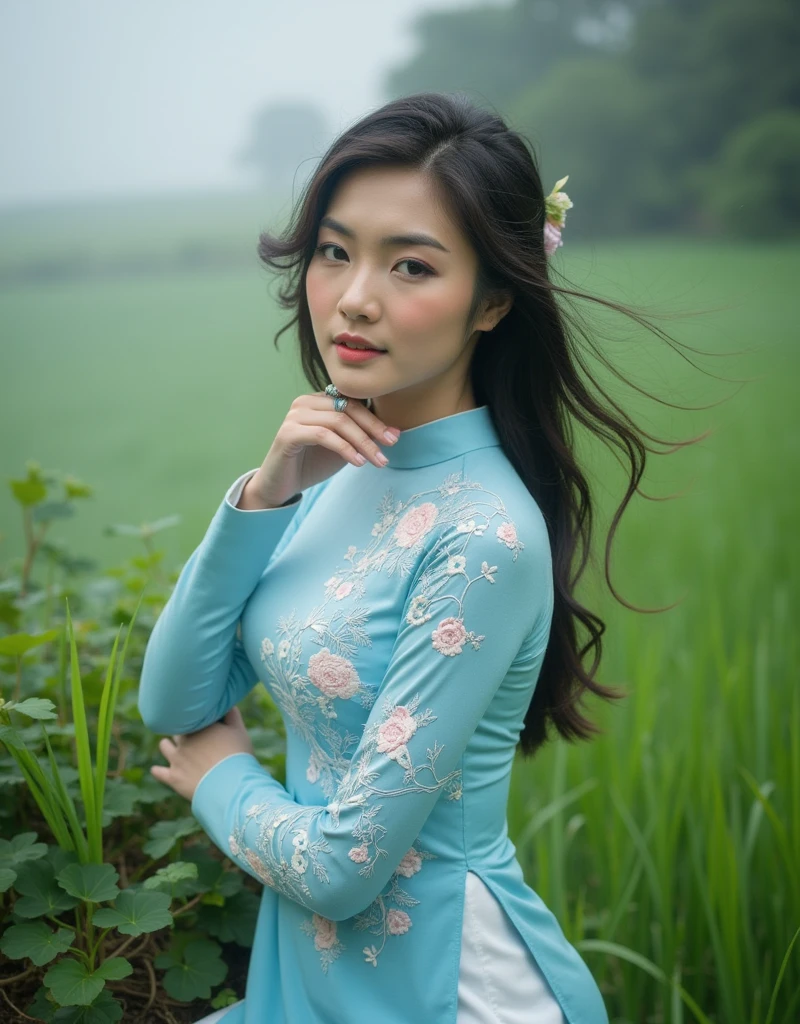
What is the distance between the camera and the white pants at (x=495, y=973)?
91cm

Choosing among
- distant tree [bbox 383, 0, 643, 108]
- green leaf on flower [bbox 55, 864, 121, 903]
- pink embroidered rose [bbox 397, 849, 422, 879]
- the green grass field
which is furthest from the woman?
distant tree [bbox 383, 0, 643, 108]

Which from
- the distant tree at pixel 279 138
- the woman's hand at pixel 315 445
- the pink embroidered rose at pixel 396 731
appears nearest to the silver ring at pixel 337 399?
the woman's hand at pixel 315 445

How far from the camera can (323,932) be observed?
948mm

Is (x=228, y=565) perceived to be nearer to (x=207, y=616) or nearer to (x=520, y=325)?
(x=207, y=616)

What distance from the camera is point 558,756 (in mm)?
1744

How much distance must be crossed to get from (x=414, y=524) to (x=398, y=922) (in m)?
0.39

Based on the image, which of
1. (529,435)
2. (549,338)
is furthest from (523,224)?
(529,435)

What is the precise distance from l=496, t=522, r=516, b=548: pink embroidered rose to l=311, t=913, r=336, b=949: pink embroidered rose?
A: 425 mm

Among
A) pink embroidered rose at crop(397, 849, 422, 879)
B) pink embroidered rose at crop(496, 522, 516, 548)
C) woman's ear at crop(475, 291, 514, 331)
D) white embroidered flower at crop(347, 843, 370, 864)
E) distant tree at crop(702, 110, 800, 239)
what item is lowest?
distant tree at crop(702, 110, 800, 239)

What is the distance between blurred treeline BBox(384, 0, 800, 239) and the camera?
173 inches

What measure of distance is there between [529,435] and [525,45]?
4.01m

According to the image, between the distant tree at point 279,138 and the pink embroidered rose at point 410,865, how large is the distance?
2.98 metres

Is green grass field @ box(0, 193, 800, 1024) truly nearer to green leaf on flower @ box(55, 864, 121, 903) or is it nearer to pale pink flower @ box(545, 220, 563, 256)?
pale pink flower @ box(545, 220, 563, 256)

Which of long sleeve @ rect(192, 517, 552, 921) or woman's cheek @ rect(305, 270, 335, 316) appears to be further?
woman's cheek @ rect(305, 270, 335, 316)
